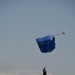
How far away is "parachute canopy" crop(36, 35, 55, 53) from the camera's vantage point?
40.6 meters

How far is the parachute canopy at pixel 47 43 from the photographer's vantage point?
4062cm

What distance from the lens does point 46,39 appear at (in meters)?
41.0

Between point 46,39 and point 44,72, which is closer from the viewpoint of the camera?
point 44,72

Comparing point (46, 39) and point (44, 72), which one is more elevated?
point (46, 39)

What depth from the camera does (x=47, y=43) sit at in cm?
4112

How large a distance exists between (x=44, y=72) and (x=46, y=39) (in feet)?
25.8

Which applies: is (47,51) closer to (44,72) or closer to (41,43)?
(41,43)

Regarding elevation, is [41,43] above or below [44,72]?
above

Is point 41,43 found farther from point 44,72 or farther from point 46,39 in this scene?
point 44,72

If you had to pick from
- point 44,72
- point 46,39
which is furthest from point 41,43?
point 44,72

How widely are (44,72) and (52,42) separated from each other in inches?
296

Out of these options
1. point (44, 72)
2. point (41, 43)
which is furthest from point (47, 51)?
point (44, 72)

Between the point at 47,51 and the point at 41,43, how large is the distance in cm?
212

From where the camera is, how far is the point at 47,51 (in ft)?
137
